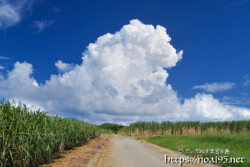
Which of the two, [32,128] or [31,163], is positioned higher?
[32,128]

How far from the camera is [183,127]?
45.1m

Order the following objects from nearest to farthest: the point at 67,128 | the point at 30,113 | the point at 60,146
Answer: the point at 30,113 → the point at 60,146 → the point at 67,128

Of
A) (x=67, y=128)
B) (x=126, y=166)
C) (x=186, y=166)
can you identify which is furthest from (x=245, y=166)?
(x=67, y=128)

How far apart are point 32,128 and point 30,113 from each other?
110 centimetres

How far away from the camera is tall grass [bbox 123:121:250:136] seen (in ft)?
133

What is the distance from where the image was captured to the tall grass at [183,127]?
40.6 m

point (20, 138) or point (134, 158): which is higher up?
point (20, 138)

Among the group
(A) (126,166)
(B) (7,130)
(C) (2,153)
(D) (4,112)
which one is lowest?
(A) (126,166)

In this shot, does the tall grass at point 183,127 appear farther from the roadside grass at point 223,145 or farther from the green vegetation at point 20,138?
the green vegetation at point 20,138

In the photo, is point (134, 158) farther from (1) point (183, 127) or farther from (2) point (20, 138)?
(1) point (183, 127)

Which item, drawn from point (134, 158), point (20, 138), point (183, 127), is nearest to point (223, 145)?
point (134, 158)

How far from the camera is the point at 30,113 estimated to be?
930 centimetres

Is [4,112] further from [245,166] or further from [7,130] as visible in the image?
[245,166]

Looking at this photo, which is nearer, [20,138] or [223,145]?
[20,138]
